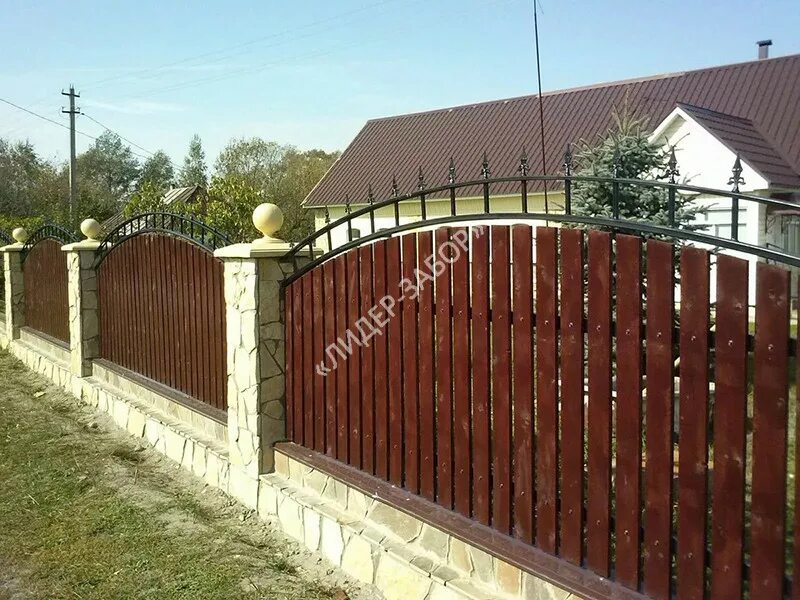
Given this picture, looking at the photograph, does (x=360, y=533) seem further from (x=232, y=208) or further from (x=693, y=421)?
Result: (x=232, y=208)

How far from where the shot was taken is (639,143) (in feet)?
22.0

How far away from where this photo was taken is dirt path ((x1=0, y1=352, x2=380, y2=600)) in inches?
143

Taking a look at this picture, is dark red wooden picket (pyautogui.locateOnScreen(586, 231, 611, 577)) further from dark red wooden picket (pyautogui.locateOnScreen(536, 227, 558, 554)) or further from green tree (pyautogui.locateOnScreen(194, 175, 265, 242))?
green tree (pyautogui.locateOnScreen(194, 175, 265, 242))

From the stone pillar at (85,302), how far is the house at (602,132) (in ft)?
20.8

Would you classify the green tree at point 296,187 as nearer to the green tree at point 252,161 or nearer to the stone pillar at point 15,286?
the green tree at point 252,161

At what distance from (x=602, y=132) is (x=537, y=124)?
11.2ft

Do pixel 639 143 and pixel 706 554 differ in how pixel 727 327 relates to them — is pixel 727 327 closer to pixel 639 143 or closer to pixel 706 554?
pixel 706 554

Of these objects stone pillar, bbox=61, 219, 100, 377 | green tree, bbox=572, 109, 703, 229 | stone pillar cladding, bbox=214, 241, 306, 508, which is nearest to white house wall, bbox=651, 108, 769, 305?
green tree, bbox=572, 109, 703, 229

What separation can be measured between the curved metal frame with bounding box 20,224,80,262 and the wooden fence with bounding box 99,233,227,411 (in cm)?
131

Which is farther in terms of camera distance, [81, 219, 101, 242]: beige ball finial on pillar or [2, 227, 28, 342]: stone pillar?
[2, 227, 28, 342]: stone pillar

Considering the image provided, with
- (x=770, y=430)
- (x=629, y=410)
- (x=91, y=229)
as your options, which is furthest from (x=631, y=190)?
(x=91, y=229)

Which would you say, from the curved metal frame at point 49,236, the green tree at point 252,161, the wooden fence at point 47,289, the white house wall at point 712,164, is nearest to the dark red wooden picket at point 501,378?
the curved metal frame at point 49,236

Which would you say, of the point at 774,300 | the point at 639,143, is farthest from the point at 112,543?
the point at 639,143

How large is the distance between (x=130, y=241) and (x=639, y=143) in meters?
4.94
